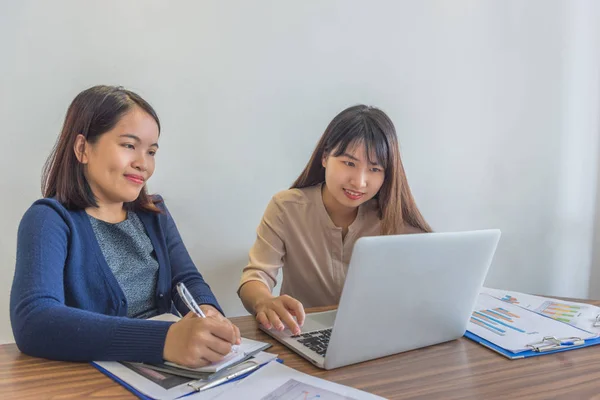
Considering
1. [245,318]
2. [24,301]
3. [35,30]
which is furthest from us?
[35,30]

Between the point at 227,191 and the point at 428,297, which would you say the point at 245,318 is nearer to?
the point at 428,297

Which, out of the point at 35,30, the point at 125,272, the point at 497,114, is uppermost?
the point at 35,30

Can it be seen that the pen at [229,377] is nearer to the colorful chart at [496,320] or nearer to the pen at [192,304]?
the pen at [192,304]

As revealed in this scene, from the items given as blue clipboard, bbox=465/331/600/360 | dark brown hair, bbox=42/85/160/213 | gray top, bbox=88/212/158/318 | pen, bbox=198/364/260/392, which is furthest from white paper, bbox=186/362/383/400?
dark brown hair, bbox=42/85/160/213

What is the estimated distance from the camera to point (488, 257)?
94 cm

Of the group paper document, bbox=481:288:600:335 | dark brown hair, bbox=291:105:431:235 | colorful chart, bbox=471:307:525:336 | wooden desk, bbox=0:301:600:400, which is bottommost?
paper document, bbox=481:288:600:335

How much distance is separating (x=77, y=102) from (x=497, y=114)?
170cm

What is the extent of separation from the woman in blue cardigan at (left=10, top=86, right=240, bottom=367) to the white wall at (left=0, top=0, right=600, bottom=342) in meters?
0.33

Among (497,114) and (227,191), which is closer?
(227,191)

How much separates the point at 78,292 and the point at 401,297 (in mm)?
632

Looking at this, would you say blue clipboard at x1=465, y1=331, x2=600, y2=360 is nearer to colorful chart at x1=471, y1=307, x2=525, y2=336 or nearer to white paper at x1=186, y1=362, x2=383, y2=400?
colorful chart at x1=471, y1=307, x2=525, y2=336

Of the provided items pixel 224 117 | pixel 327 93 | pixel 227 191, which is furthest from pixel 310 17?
pixel 227 191

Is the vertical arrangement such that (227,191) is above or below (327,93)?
below

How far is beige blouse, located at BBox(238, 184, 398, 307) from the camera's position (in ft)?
4.64
